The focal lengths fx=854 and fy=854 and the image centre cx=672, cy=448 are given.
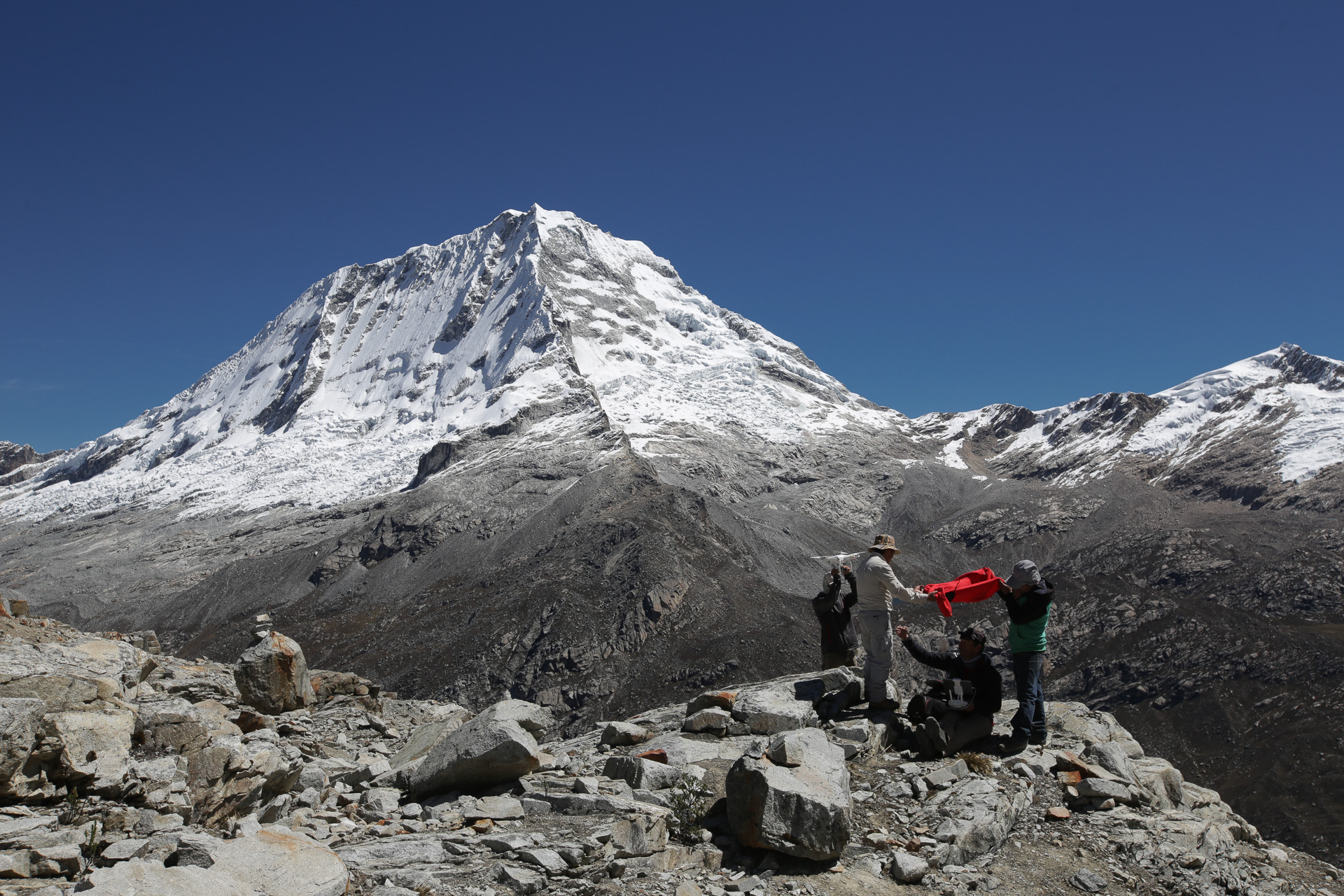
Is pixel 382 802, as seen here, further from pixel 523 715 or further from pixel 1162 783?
pixel 1162 783

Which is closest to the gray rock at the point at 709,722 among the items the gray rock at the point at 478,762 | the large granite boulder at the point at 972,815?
the gray rock at the point at 478,762

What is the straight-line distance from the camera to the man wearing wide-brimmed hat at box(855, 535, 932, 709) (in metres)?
11.3

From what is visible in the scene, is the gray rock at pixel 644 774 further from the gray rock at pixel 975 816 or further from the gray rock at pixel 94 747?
the gray rock at pixel 94 747

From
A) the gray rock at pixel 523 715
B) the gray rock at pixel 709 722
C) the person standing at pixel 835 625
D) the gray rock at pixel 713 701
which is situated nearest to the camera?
the gray rock at pixel 523 715

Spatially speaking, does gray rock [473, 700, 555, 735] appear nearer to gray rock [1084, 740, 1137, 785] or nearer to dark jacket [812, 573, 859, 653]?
dark jacket [812, 573, 859, 653]

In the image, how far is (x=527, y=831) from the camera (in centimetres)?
858

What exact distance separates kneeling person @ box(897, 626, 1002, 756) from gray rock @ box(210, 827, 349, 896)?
271 inches

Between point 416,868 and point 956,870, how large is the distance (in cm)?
519

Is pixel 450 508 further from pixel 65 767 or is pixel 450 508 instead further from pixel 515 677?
pixel 65 767

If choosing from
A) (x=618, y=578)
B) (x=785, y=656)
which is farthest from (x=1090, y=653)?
(x=618, y=578)

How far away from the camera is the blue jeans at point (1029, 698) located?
11086 mm

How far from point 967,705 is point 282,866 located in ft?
26.3

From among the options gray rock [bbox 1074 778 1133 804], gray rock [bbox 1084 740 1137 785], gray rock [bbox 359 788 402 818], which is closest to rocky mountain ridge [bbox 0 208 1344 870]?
gray rock [bbox 359 788 402 818]

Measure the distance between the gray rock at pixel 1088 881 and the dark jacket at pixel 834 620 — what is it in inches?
207
